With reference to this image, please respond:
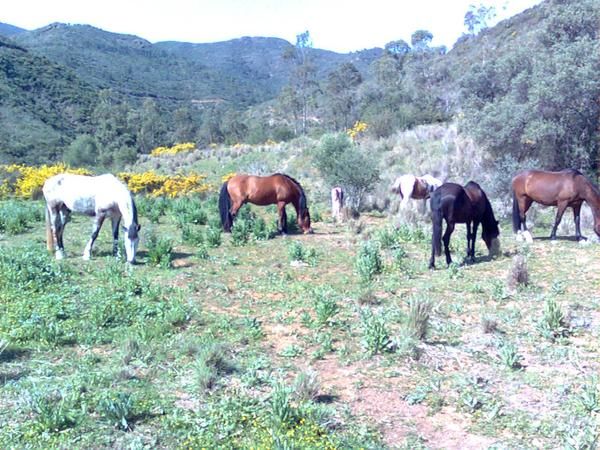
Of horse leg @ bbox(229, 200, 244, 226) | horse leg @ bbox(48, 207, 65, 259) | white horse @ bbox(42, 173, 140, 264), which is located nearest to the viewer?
white horse @ bbox(42, 173, 140, 264)

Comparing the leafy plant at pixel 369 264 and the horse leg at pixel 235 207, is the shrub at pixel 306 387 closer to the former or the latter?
the leafy plant at pixel 369 264

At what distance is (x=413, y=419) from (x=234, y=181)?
29.3 ft

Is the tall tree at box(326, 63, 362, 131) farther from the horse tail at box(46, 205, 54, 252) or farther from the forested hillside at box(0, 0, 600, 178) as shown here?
the horse tail at box(46, 205, 54, 252)

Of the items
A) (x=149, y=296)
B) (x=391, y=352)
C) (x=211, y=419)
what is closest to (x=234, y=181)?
(x=149, y=296)

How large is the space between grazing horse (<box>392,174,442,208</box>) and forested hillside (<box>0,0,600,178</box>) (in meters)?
2.35

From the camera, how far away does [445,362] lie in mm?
5660

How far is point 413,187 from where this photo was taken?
49.2 ft

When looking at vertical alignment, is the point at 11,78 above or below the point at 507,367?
above

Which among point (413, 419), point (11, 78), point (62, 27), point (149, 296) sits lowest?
point (413, 419)

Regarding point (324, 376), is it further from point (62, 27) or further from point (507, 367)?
point (62, 27)

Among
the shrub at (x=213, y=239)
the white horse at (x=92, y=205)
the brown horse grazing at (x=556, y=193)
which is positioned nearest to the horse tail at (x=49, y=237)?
the white horse at (x=92, y=205)

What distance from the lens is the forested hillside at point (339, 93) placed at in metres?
16.4

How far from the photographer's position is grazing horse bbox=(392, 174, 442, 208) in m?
15.0

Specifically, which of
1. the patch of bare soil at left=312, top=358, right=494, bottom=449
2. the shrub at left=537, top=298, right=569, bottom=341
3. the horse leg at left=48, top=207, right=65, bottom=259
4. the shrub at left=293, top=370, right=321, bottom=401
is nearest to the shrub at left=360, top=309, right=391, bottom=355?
the patch of bare soil at left=312, top=358, right=494, bottom=449
